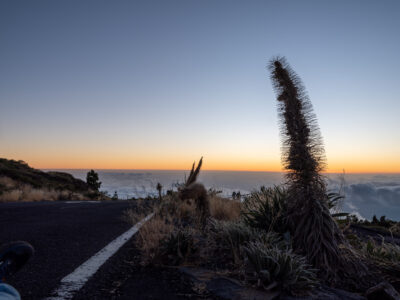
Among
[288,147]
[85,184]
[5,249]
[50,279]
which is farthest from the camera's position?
[85,184]

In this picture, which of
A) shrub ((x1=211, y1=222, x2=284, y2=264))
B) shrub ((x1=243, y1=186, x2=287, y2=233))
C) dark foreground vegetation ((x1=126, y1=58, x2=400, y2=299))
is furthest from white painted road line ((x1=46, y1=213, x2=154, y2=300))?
shrub ((x1=243, y1=186, x2=287, y2=233))

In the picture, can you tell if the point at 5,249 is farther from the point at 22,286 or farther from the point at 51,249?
the point at 51,249

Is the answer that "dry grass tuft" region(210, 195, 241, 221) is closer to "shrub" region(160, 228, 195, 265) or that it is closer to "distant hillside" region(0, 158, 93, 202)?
"shrub" region(160, 228, 195, 265)

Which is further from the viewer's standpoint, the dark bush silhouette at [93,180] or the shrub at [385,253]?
the dark bush silhouette at [93,180]

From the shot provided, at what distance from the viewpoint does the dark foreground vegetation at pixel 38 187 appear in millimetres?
14273

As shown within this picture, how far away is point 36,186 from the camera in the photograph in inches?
886

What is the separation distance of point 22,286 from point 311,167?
11.0 feet

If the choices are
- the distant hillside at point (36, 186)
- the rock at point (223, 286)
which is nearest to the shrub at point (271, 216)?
the rock at point (223, 286)

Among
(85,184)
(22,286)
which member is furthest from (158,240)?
(85,184)

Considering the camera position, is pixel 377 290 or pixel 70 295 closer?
pixel 70 295

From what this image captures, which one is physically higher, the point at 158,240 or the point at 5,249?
the point at 5,249

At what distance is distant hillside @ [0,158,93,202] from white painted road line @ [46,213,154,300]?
11.4 metres

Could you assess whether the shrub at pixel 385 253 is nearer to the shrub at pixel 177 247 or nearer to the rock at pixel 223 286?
the rock at pixel 223 286

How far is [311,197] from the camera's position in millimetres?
3455
